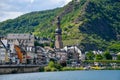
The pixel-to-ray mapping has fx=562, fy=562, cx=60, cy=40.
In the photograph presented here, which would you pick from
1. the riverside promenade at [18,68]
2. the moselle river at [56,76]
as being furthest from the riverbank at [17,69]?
the moselle river at [56,76]

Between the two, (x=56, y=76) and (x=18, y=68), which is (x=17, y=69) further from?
(x=56, y=76)

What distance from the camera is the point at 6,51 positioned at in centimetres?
15738

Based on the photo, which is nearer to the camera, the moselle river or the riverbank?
the moselle river

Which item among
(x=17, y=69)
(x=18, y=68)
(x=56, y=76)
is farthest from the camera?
(x=18, y=68)

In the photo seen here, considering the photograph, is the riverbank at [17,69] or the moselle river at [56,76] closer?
the moselle river at [56,76]

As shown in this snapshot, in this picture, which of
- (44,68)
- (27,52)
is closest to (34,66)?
(44,68)

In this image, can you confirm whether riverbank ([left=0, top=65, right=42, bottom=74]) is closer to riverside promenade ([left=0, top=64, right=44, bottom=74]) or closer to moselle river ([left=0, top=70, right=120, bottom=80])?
riverside promenade ([left=0, top=64, right=44, bottom=74])

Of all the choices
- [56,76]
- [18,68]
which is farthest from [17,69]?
[56,76]

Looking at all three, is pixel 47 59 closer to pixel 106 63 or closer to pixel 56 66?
pixel 106 63

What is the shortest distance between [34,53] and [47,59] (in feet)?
19.0

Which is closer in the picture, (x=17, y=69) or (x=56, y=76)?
(x=56, y=76)

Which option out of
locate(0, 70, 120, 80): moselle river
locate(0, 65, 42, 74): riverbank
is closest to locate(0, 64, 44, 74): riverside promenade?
locate(0, 65, 42, 74): riverbank

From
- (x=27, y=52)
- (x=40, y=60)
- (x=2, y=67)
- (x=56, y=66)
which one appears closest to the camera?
(x=2, y=67)

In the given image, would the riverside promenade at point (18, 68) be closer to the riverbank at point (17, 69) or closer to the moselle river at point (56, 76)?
the riverbank at point (17, 69)
